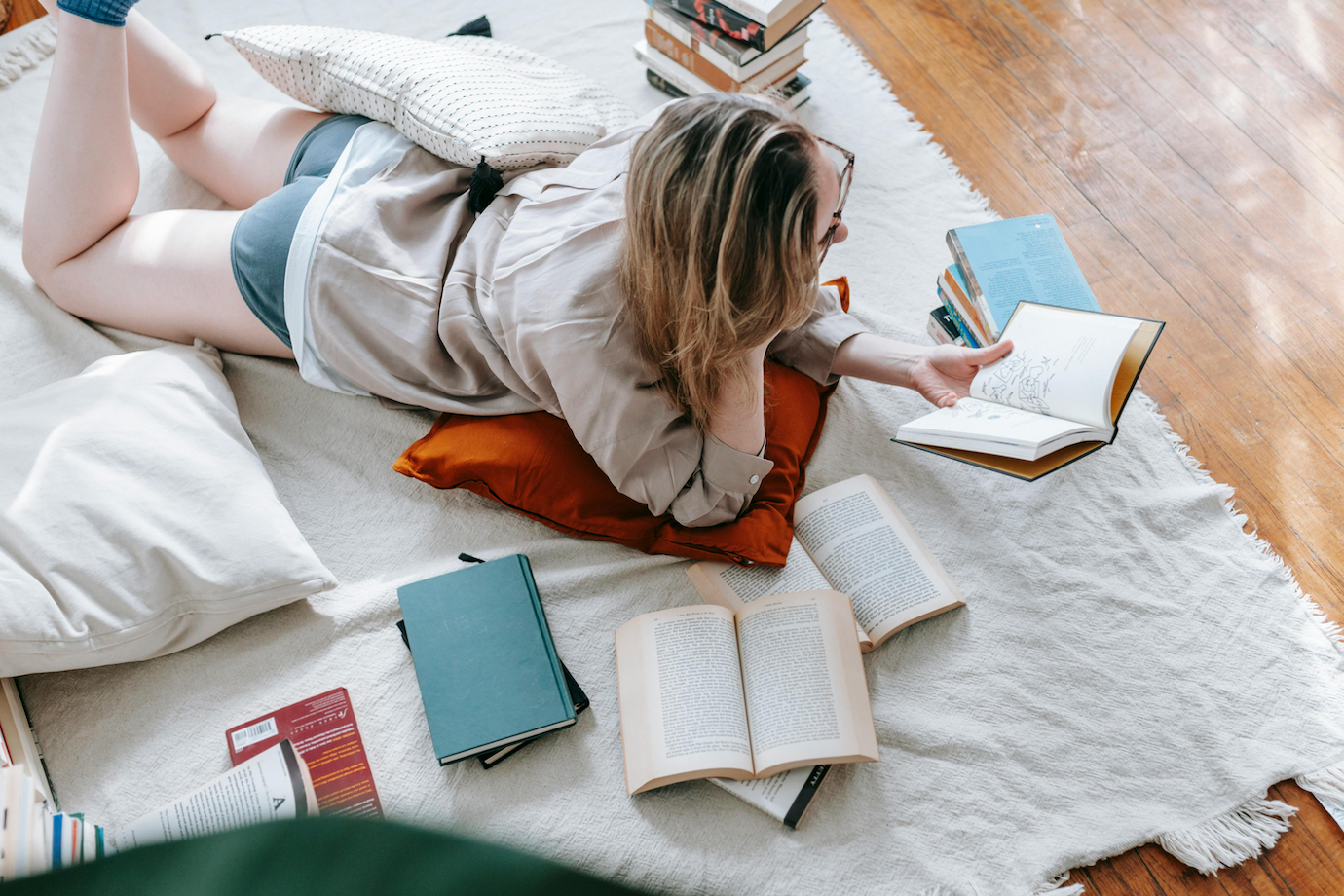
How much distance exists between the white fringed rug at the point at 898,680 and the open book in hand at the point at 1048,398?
22 centimetres

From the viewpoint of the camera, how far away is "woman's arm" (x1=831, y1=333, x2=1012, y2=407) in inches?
48.4

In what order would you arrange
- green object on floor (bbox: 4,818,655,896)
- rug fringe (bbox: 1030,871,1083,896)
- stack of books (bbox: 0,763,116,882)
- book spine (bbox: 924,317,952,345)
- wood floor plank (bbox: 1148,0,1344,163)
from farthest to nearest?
wood floor plank (bbox: 1148,0,1344,163), book spine (bbox: 924,317,952,345), rug fringe (bbox: 1030,871,1083,896), stack of books (bbox: 0,763,116,882), green object on floor (bbox: 4,818,655,896)

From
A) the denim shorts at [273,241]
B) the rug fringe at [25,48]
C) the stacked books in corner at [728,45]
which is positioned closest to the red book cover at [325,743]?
the denim shorts at [273,241]

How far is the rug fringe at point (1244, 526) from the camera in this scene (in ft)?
3.90

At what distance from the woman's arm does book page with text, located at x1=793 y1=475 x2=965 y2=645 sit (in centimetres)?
16

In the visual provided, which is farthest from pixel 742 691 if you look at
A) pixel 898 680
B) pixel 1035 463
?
pixel 1035 463

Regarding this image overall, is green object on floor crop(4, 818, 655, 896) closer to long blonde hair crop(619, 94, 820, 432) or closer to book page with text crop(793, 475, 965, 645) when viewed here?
long blonde hair crop(619, 94, 820, 432)

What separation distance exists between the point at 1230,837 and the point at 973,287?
80 centimetres

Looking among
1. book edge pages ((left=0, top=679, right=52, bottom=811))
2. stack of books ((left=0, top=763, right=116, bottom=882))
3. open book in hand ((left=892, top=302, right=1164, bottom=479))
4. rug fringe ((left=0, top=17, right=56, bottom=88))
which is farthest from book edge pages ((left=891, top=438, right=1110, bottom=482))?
rug fringe ((left=0, top=17, right=56, bottom=88))

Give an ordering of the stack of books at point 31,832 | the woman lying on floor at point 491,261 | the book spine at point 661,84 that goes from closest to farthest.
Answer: the stack of books at point 31,832
the woman lying on floor at point 491,261
the book spine at point 661,84

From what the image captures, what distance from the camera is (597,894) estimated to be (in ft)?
0.46

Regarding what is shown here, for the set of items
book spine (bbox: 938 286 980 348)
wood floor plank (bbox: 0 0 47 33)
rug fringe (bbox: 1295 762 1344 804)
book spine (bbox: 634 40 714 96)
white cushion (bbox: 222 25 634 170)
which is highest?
wood floor plank (bbox: 0 0 47 33)

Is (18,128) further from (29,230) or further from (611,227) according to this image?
(611,227)

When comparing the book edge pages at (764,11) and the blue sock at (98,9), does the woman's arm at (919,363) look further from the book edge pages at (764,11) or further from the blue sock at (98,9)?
the blue sock at (98,9)
